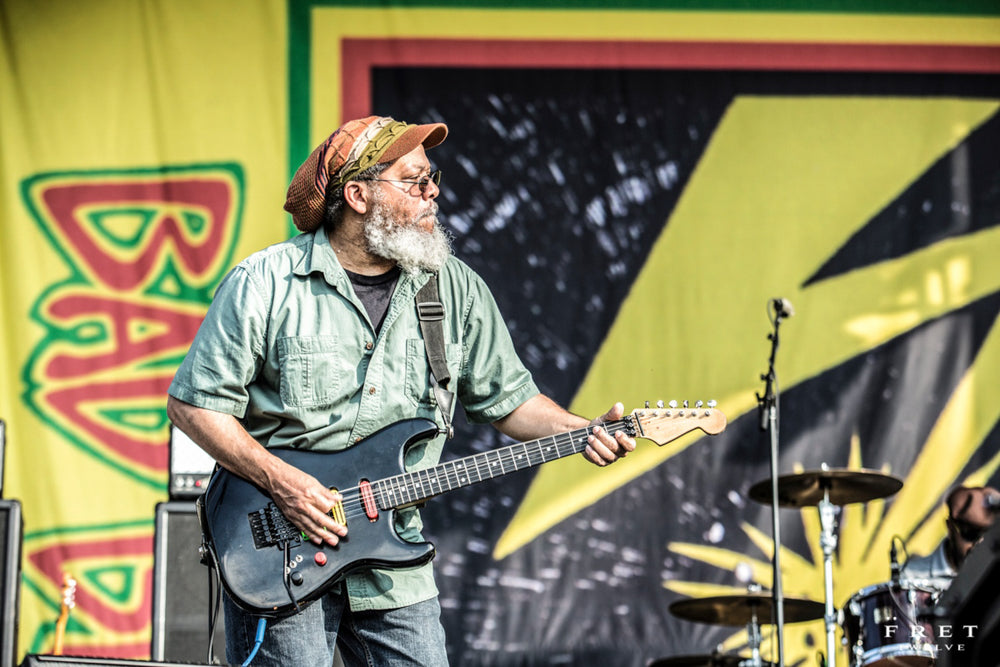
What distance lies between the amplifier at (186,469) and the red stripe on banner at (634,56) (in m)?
2.11

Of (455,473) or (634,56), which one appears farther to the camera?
(634,56)

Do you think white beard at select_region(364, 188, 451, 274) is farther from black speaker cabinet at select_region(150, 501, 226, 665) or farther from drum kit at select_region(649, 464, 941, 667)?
drum kit at select_region(649, 464, 941, 667)

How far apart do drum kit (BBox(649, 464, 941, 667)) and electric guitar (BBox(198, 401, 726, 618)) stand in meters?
2.10

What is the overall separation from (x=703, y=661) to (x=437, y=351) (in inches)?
109

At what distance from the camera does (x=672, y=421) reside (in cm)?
373

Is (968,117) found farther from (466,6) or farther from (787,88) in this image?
(466,6)

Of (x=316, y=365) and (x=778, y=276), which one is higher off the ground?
(x=778, y=276)

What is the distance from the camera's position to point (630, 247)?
6.30 meters

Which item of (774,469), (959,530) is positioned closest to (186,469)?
(774,469)

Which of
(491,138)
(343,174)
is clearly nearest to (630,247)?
(491,138)

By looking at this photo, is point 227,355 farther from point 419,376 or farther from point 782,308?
point 782,308

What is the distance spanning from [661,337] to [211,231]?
7.65ft

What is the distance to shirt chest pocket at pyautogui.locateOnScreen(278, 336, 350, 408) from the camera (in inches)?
135

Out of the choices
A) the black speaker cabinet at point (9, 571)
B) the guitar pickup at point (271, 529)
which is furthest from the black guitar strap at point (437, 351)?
the black speaker cabinet at point (9, 571)
